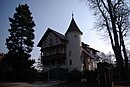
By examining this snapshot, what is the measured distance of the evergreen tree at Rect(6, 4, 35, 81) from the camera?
39188 mm

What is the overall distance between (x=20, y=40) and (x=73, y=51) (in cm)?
1251

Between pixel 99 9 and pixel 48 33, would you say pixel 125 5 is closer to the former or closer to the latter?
pixel 99 9

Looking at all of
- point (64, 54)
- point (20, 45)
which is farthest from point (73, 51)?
point (20, 45)

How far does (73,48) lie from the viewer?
145 ft

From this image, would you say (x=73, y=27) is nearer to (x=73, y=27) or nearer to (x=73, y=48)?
(x=73, y=27)

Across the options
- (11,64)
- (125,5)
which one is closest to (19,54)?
(11,64)

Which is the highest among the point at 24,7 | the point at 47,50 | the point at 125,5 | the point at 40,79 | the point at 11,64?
the point at 24,7

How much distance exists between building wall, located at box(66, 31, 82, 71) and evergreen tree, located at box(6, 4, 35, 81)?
28.2ft

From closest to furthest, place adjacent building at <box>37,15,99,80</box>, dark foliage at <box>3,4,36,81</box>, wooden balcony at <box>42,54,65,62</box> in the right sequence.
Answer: dark foliage at <box>3,4,36,81</box> → adjacent building at <box>37,15,99,80</box> → wooden balcony at <box>42,54,65,62</box>

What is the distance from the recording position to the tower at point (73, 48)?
144 ft

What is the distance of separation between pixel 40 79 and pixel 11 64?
708 centimetres

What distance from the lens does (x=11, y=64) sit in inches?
1576

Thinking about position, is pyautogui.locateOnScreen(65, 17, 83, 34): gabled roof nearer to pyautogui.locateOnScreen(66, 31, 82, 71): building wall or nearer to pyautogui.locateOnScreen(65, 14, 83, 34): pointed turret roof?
pyautogui.locateOnScreen(65, 14, 83, 34): pointed turret roof

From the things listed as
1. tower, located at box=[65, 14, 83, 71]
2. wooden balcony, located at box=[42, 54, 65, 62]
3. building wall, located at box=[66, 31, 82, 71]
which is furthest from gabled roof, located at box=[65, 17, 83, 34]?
wooden balcony, located at box=[42, 54, 65, 62]
